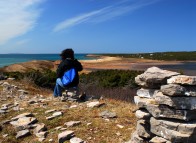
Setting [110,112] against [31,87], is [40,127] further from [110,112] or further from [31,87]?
[31,87]

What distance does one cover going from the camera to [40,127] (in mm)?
8539

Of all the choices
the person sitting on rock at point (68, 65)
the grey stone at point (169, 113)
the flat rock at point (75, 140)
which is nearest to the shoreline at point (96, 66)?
the person sitting on rock at point (68, 65)

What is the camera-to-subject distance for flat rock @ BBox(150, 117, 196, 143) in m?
5.80

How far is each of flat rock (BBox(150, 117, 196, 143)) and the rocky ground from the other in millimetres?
1280

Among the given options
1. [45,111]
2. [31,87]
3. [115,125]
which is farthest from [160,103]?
[31,87]

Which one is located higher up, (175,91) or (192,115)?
(175,91)

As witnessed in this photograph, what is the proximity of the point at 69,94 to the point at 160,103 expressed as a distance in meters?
5.80

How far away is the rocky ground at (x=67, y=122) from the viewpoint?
25.1 ft

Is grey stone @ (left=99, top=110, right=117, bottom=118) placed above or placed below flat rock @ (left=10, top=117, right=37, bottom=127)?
above

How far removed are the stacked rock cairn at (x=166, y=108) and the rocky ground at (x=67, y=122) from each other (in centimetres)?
97

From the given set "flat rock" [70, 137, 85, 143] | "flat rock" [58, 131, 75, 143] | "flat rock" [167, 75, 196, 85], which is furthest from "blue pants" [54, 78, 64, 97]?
"flat rock" [167, 75, 196, 85]

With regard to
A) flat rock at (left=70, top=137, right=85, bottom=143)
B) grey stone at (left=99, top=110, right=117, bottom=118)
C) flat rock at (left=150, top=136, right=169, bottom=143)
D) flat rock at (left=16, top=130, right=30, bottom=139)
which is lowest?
flat rock at (left=16, top=130, right=30, bottom=139)

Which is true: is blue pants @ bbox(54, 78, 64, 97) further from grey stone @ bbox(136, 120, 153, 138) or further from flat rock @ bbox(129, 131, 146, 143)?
grey stone @ bbox(136, 120, 153, 138)

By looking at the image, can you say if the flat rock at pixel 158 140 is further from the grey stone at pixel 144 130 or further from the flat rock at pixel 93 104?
the flat rock at pixel 93 104
